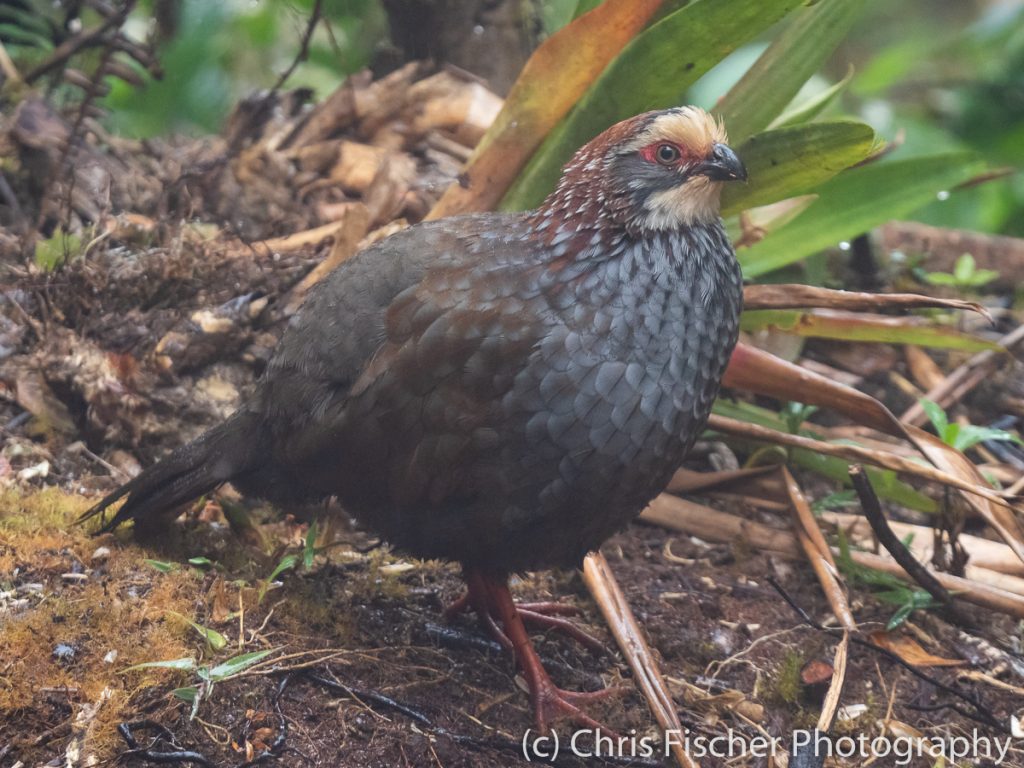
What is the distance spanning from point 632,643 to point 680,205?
47.1 inches

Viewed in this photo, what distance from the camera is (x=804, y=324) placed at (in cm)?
356

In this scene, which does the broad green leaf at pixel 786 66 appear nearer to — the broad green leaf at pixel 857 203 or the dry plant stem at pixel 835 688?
the broad green leaf at pixel 857 203

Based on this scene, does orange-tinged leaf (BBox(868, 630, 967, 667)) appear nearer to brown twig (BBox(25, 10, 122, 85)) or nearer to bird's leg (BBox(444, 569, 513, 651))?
bird's leg (BBox(444, 569, 513, 651))

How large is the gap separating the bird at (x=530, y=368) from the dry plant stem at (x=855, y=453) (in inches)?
28.6

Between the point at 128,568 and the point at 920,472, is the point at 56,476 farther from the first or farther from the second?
the point at 920,472

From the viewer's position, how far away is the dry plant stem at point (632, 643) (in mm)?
2547

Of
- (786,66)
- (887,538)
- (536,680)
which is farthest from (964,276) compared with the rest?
(536,680)

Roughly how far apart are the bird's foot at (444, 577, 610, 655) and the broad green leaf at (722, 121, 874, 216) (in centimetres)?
146

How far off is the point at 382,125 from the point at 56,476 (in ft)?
7.74

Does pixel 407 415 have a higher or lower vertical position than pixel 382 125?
lower

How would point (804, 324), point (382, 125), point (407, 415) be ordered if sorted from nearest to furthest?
point (407, 415) < point (804, 324) < point (382, 125)

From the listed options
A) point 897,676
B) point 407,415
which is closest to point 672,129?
point 407,415

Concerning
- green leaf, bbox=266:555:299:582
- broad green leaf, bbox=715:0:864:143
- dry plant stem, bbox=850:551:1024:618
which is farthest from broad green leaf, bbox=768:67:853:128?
green leaf, bbox=266:555:299:582

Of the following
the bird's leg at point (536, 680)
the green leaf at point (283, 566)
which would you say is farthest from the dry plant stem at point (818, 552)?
the green leaf at point (283, 566)
